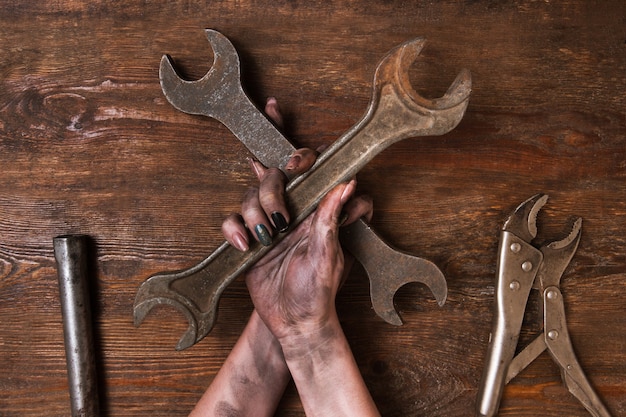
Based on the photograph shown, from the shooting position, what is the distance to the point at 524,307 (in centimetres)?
130

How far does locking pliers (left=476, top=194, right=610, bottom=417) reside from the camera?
4.25 ft

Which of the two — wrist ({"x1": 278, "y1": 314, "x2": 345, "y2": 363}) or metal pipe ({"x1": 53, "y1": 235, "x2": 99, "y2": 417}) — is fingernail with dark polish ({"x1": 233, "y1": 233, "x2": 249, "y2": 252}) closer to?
wrist ({"x1": 278, "y1": 314, "x2": 345, "y2": 363})

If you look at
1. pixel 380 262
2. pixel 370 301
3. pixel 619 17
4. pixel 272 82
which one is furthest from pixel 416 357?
pixel 619 17

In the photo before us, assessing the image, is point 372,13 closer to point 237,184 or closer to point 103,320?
point 237,184

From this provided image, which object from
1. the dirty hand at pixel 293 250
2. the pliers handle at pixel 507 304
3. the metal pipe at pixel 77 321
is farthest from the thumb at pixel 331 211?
the metal pipe at pixel 77 321

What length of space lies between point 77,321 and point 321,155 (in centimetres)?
65

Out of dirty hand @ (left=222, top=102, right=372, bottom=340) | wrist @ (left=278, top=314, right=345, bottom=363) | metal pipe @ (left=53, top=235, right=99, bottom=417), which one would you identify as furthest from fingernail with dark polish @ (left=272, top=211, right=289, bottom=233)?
metal pipe @ (left=53, top=235, right=99, bottom=417)

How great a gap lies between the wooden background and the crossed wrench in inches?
3.2

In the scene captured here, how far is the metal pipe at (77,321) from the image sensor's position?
4.14ft

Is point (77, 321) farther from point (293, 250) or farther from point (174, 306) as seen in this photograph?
point (293, 250)

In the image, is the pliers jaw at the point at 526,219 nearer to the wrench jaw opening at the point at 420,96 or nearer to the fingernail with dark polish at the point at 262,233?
the wrench jaw opening at the point at 420,96

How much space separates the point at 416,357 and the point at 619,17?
2.95 feet

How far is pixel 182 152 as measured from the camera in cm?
132

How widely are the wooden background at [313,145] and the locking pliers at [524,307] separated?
0.04 m
